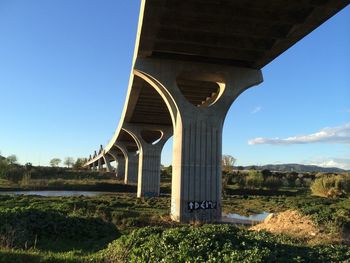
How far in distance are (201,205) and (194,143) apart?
12.8 ft

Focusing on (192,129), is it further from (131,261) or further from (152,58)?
(131,261)

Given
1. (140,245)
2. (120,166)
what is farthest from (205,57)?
(120,166)

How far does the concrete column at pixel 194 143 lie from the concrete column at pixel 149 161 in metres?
31.1

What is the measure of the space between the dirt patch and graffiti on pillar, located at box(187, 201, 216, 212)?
27.0ft

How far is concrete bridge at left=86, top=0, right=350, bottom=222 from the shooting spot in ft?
67.5

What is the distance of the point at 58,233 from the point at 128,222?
7318 millimetres

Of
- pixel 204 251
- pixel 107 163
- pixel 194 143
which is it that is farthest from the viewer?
pixel 107 163

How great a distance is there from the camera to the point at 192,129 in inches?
1098

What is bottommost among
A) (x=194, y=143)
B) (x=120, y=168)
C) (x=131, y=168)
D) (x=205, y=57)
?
(x=194, y=143)

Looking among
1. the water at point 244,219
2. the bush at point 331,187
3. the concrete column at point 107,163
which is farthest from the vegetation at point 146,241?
the concrete column at point 107,163

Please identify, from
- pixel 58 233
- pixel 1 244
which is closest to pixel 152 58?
pixel 58 233

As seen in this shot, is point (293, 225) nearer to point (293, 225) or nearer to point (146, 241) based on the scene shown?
point (293, 225)

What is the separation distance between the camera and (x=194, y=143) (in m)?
27.8

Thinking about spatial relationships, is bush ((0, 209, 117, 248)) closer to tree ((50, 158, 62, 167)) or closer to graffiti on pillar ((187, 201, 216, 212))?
graffiti on pillar ((187, 201, 216, 212))
